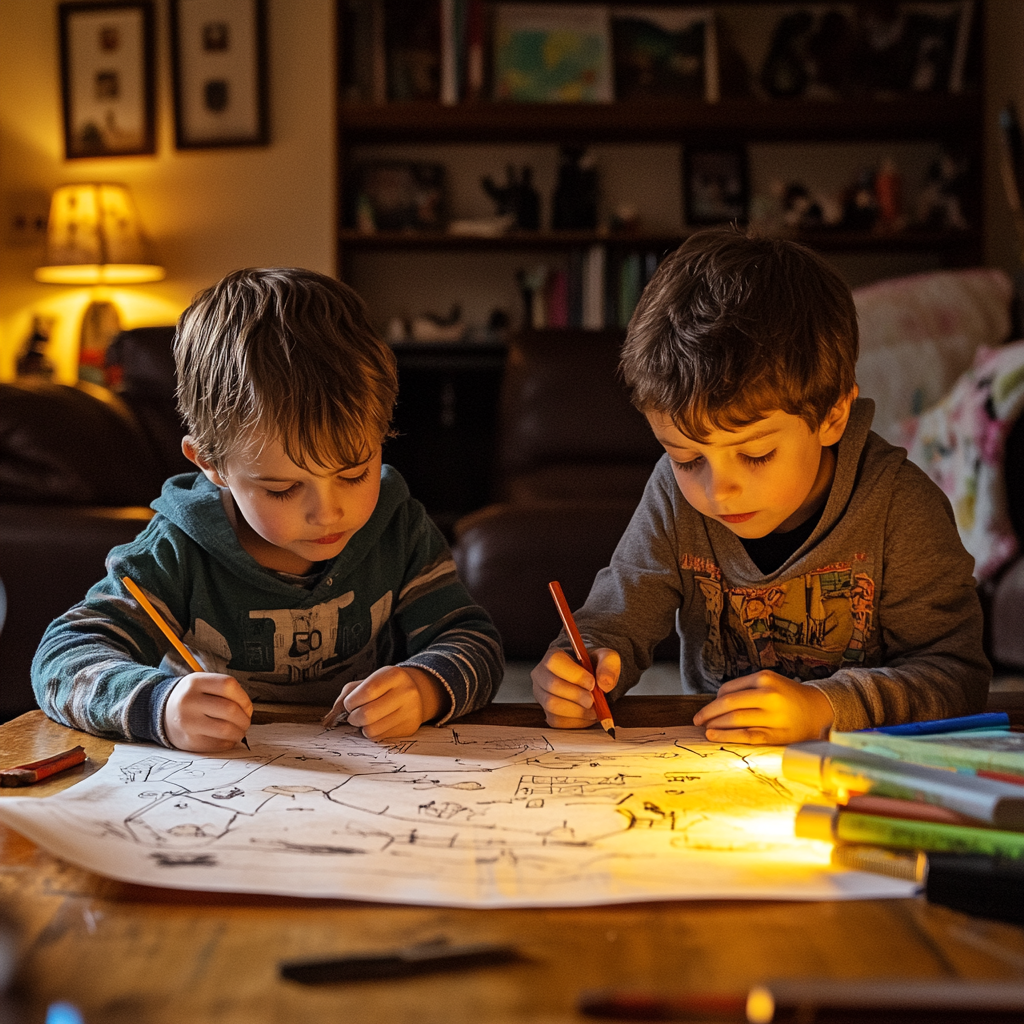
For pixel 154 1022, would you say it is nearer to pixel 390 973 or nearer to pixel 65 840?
pixel 390 973

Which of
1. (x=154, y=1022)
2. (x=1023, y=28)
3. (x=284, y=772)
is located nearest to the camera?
(x=154, y=1022)

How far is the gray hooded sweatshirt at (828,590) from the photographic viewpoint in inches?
36.6

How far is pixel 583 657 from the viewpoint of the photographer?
2.78ft

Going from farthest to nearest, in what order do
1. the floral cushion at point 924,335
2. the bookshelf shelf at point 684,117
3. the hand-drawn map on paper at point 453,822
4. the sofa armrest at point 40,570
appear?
the bookshelf shelf at point 684,117 → the floral cushion at point 924,335 → the sofa armrest at point 40,570 → the hand-drawn map on paper at point 453,822

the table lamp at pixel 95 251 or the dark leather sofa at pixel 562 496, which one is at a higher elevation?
the table lamp at pixel 95 251

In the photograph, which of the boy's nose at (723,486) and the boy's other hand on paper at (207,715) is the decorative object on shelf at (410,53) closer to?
the boy's nose at (723,486)

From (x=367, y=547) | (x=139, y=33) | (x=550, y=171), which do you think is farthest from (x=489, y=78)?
(x=367, y=547)

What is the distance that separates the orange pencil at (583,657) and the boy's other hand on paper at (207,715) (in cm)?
24

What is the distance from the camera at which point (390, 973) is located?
40 centimetres

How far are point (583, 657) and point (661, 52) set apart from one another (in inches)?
142

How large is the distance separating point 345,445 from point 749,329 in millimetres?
329

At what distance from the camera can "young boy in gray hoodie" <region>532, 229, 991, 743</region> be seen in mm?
831

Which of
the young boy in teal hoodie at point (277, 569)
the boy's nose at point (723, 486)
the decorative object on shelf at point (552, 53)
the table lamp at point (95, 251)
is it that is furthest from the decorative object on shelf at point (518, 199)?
the boy's nose at point (723, 486)

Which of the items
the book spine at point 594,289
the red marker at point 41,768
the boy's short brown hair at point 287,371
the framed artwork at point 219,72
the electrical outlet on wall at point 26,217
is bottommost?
the red marker at point 41,768
